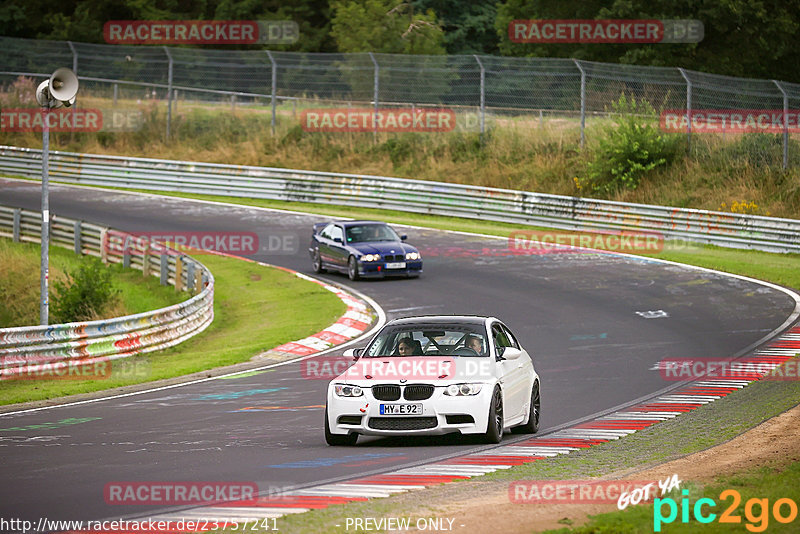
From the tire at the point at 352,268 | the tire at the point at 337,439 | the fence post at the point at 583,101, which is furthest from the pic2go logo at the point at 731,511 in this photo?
the fence post at the point at 583,101

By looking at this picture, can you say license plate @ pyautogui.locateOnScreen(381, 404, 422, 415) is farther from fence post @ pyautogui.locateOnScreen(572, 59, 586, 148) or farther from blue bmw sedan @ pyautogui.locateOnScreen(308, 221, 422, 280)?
fence post @ pyautogui.locateOnScreen(572, 59, 586, 148)

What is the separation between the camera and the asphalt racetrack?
10492 mm

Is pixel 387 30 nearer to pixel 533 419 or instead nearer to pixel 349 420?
pixel 533 419

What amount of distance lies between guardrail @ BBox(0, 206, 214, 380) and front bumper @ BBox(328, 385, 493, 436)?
331 inches

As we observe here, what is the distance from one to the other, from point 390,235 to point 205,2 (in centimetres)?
4998

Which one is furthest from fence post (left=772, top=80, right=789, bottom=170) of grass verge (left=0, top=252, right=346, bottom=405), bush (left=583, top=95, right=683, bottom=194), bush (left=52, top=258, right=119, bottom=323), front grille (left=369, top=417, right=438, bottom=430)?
front grille (left=369, top=417, right=438, bottom=430)

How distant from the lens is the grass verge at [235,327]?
1803 cm

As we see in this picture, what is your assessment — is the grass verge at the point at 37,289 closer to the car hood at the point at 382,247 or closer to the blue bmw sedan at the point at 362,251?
the blue bmw sedan at the point at 362,251

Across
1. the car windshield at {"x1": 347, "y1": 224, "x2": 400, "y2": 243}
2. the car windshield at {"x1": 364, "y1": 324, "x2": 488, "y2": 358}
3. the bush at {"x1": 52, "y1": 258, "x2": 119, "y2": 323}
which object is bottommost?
the bush at {"x1": 52, "y1": 258, "x2": 119, "y2": 323}

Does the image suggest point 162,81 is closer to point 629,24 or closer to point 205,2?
point 629,24

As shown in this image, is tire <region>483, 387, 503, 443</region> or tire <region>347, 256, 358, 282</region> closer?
tire <region>483, 387, 503, 443</region>

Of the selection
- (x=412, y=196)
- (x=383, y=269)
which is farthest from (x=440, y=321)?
(x=412, y=196)

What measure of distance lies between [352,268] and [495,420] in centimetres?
1685

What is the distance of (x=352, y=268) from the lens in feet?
93.6
